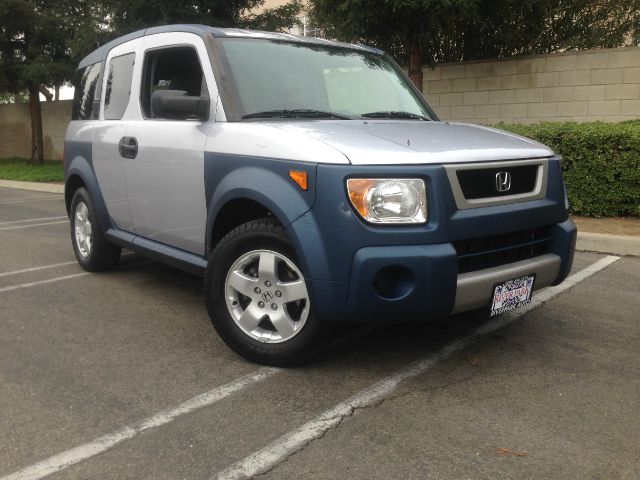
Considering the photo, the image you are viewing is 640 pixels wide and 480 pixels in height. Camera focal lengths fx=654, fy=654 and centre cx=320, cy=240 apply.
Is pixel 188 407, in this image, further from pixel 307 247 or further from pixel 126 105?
pixel 126 105

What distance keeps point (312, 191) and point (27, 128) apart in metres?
24.0

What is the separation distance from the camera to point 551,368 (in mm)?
3727

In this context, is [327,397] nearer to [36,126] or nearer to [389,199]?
[389,199]

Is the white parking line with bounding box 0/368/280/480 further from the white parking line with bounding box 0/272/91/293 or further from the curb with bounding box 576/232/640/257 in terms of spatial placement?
the curb with bounding box 576/232/640/257

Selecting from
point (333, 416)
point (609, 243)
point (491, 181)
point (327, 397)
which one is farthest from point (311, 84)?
point (609, 243)

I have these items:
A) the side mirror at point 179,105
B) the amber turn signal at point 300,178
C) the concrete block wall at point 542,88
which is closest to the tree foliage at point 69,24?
the concrete block wall at point 542,88

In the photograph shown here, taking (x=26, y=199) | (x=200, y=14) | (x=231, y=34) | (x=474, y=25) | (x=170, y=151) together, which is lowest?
(x=26, y=199)

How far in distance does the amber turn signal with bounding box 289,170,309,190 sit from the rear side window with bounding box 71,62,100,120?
3.09 metres

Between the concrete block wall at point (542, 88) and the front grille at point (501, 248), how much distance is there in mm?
8311

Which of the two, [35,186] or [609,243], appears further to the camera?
[35,186]

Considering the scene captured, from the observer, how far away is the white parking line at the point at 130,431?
2676 mm

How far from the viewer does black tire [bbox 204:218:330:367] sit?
3512mm

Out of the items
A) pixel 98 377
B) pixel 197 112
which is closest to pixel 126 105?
pixel 197 112

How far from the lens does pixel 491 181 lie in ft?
11.6
